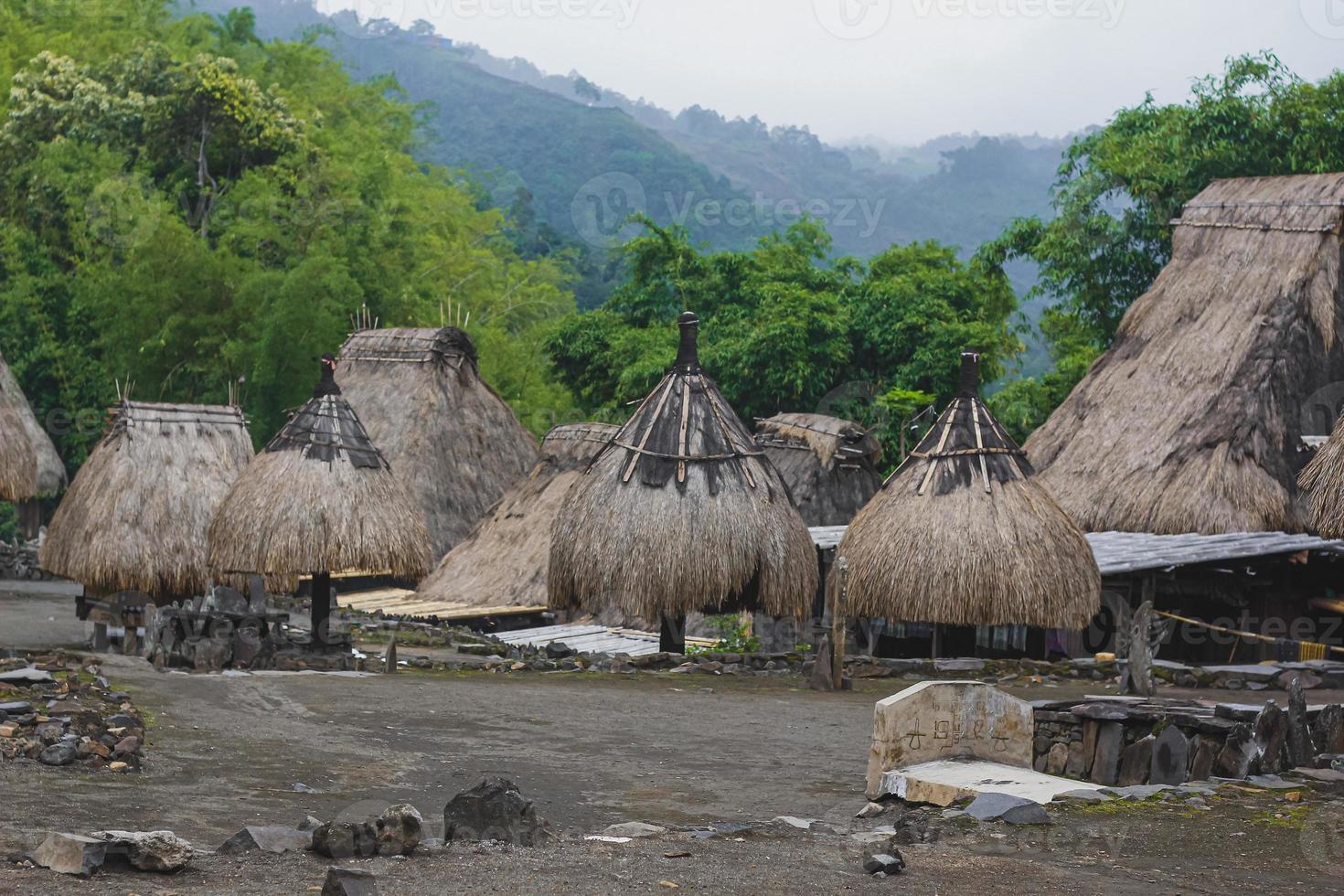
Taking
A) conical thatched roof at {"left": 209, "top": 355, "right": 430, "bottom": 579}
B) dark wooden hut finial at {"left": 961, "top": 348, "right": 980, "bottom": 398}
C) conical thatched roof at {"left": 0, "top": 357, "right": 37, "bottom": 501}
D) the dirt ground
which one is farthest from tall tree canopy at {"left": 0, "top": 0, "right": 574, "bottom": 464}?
the dirt ground

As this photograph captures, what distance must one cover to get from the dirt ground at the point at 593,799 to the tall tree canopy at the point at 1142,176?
13.2 m

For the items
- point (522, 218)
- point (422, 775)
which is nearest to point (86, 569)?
point (422, 775)

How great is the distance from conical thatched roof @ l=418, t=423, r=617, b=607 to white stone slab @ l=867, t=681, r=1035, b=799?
39.9 feet

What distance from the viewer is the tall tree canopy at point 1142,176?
80.7 feet

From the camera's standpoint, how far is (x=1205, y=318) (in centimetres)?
2145

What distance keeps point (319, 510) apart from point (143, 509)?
364cm

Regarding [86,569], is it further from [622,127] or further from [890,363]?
[622,127]

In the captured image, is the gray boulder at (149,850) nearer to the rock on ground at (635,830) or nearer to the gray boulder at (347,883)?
the gray boulder at (347,883)

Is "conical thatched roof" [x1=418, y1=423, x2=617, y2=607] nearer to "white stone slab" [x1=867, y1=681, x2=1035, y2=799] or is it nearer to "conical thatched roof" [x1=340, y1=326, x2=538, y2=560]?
"conical thatched roof" [x1=340, y1=326, x2=538, y2=560]

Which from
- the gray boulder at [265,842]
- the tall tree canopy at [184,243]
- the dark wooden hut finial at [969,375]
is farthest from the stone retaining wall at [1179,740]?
the tall tree canopy at [184,243]

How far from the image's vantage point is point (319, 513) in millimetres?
16172

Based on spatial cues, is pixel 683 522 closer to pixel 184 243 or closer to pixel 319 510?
pixel 319 510

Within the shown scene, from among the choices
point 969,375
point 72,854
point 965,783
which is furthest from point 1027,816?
point 969,375

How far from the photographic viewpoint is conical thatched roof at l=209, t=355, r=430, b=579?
16.1m
